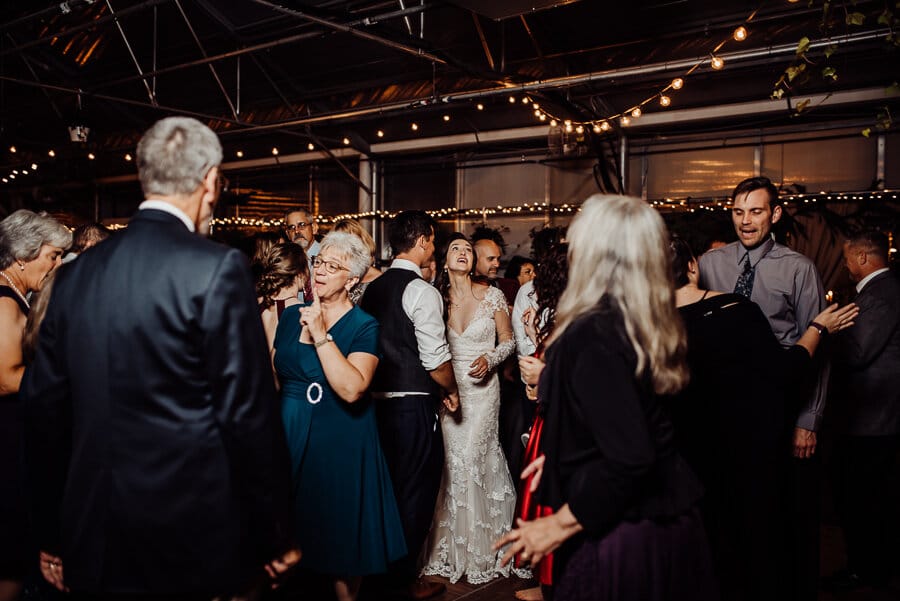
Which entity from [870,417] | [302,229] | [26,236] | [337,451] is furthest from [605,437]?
[302,229]

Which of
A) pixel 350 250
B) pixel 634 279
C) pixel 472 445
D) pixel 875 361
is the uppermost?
pixel 350 250

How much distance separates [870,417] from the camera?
3.65 meters

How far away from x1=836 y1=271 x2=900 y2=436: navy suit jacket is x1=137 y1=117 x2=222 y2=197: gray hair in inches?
134

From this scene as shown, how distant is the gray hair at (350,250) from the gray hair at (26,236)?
105 cm

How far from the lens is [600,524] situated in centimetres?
165

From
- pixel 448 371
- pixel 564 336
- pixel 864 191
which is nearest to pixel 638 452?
pixel 564 336

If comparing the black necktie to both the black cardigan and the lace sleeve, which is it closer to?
the lace sleeve

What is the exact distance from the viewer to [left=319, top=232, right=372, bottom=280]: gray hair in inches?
111

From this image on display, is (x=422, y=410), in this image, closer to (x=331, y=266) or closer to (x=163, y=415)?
(x=331, y=266)

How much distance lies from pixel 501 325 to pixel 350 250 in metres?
1.49

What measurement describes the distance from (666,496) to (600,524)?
21 centimetres

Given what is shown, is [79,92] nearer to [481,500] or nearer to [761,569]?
[481,500]

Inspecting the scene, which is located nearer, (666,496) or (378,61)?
(666,496)

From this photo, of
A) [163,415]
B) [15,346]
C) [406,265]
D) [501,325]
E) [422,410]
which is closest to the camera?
[163,415]
